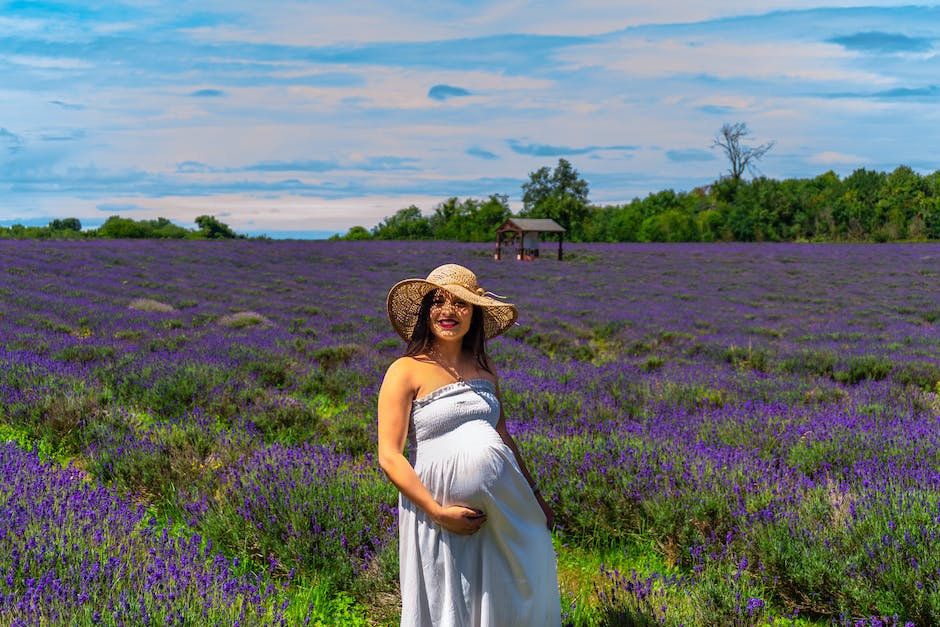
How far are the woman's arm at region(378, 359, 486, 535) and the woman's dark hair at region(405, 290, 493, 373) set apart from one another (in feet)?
0.39

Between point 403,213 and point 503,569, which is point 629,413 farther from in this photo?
point 403,213

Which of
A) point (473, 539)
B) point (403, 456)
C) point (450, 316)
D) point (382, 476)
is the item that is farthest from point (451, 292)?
point (382, 476)

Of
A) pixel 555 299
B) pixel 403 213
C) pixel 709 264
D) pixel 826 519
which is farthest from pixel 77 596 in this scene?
pixel 403 213

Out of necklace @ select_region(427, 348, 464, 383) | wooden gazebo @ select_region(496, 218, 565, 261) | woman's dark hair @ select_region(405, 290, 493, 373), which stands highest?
wooden gazebo @ select_region(496, 218, 565, 261)

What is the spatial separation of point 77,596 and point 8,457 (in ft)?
5.94

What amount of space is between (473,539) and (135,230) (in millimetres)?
53099

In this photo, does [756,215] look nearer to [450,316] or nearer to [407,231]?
[407,231]

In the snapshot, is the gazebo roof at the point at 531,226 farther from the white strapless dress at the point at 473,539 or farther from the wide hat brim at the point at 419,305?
the white strapless dress at the point at 473,539

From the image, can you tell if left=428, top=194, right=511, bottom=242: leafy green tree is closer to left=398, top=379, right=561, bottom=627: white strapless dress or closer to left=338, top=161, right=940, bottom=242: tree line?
left=338, top=161, right=940, bottom=242: tree line

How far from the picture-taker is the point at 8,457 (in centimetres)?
346

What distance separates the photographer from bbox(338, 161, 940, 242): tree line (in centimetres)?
5406

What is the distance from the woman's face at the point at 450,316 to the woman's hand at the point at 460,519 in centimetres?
57

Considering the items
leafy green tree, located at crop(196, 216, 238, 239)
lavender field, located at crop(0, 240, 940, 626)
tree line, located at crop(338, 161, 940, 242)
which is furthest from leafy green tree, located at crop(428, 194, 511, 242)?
lavender field, located at crop(0, 240, 940, 626)

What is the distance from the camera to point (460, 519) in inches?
77.7
